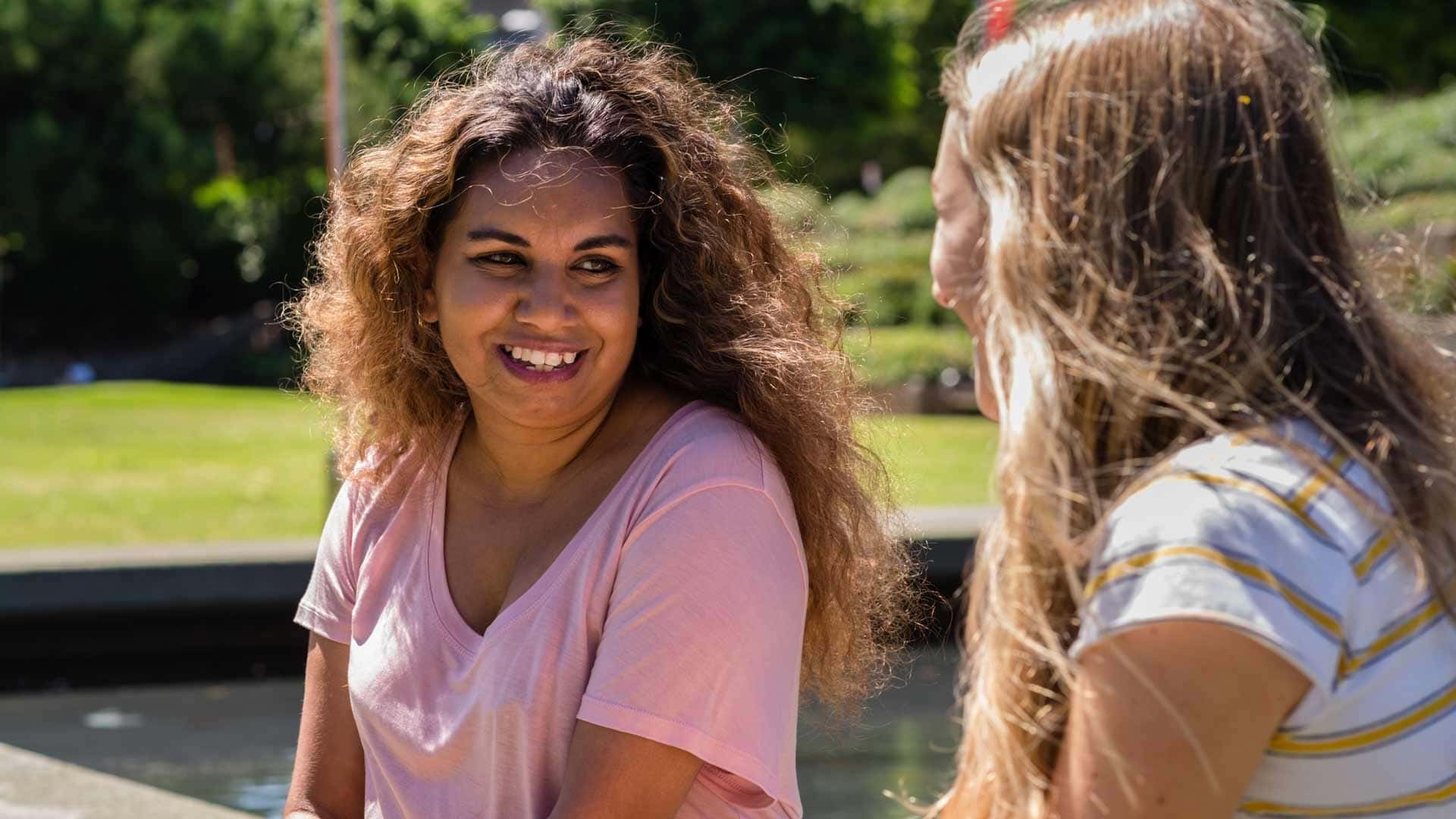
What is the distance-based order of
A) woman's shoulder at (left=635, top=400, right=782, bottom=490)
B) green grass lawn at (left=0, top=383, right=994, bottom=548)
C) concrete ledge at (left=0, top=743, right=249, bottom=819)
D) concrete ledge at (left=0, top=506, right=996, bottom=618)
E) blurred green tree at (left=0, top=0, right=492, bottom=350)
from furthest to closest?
blurred green tree at (left=0, top=0, right=492, bottom=350), green grass lawn at (left=0, top=383, right=994, bottom=548), concrete ledge at (left=0, top=506, right=996, bottom=618), concrete ledge at (left=0, top=743, right=249, bottom=819), woman's shoulder at (left=635, top=400, right=782, bottom=490)

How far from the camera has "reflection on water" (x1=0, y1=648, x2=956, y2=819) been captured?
17.3 feet

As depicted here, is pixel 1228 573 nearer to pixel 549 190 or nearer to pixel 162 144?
pixel 549 190

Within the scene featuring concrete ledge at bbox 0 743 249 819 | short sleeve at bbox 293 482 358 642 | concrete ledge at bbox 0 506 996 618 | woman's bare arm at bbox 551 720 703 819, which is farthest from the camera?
concrete ledge at bbox 0 506 996 618

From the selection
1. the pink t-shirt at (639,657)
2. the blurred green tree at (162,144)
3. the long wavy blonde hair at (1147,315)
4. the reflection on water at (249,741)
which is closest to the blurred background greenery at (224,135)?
the blurred green tree at (162,144)

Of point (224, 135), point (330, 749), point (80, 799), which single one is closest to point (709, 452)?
point (330, 749)

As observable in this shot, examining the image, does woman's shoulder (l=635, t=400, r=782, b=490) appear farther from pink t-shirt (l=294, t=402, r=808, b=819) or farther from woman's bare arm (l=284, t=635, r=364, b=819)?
woman's bare arm (l=284, t=635, r=364, b=819)

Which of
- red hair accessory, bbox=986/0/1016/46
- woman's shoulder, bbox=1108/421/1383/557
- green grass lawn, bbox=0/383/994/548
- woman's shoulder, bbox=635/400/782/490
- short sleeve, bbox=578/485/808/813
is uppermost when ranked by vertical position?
red hair accessory, bbox=986/0/1016/46

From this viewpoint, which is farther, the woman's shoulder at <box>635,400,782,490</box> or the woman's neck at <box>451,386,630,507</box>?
the woman's neck at <box>451,386,630,507</box>

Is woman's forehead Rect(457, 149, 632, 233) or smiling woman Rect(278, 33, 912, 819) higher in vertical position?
woman's forehead Rect(457, 149, 632, 233)

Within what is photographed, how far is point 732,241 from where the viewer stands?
7.79ft

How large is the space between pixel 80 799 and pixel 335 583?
1.44m

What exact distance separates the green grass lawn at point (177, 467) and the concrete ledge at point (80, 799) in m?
2.90

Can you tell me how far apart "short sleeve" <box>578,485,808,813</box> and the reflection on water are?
292cm

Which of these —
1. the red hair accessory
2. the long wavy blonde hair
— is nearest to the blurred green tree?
the red hair accessory
